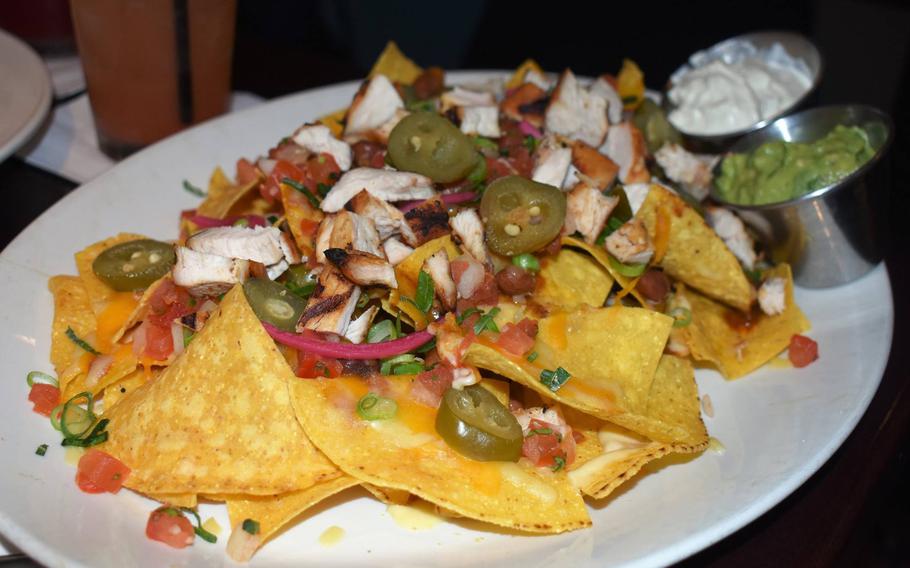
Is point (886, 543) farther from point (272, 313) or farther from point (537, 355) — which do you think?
point (272, 313)

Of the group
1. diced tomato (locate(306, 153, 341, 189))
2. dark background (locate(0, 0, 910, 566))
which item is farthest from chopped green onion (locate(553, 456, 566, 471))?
diced tomato (locate(306, 153, 341, 189))

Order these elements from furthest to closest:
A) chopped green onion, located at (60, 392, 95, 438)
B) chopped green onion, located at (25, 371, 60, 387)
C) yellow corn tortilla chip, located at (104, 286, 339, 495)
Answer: chopped green onion, located at (25, 371, 60, 387) < chopped green onion, located at (60, 392, 95, 438) < yellow corn tortilla chip, located at (104, 286, 339, 495)

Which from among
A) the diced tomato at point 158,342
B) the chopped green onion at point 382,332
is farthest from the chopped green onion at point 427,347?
the diced tomato at point 158,342

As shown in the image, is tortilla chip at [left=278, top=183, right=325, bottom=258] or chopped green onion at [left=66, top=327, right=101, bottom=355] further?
tortilla chip at [left=278, top=183, right=325, bottom=258]

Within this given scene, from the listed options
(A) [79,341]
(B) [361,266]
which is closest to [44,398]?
(A) [79,341]

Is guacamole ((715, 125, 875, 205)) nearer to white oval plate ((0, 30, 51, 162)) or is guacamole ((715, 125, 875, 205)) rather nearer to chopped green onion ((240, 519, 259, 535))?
chopped green onion ((240, 519, 259, 535))

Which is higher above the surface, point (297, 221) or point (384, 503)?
point (297, 221)

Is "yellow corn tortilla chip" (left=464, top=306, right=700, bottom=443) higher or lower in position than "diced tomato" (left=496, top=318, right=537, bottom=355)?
lower

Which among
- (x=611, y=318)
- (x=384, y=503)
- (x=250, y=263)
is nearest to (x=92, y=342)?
(x=250, y=263)
